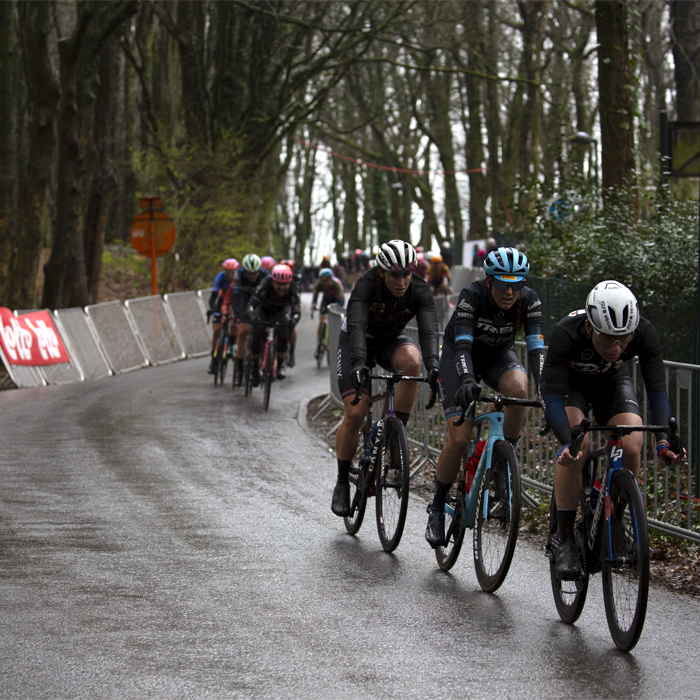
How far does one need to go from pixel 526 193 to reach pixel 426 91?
26048 millimetres

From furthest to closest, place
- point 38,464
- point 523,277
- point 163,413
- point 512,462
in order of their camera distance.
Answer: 1. point 163,413
2. point 38,464
3. point 523,277
4. point 512,462

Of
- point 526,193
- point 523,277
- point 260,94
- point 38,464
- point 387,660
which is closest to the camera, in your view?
point 387,660

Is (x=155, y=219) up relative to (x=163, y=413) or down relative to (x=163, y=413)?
up

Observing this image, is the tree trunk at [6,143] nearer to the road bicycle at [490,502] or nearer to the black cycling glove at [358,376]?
the black cycling glove at [358,376]

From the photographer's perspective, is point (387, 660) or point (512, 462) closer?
point (387, 660)

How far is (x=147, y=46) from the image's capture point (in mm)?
34750

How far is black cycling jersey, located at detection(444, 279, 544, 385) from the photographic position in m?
6.61

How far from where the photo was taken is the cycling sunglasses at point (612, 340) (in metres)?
5.41

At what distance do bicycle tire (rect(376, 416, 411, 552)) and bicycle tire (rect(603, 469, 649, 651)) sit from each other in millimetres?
1970

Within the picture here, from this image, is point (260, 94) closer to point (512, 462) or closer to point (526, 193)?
point (526, 193)

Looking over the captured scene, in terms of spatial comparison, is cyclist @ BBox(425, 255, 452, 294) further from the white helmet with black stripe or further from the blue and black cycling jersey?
the white helmet with black stripe

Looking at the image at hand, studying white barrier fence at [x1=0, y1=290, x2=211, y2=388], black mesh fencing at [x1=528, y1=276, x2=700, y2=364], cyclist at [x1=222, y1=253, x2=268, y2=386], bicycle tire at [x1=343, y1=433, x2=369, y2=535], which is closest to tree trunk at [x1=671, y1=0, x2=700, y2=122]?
cyclist at [x1=222, y1=253, x2=268, y2=386]

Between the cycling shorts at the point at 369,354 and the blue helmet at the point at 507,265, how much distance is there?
1287 millimetres

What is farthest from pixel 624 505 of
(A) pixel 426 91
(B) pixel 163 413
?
(A) pixel 426 91
